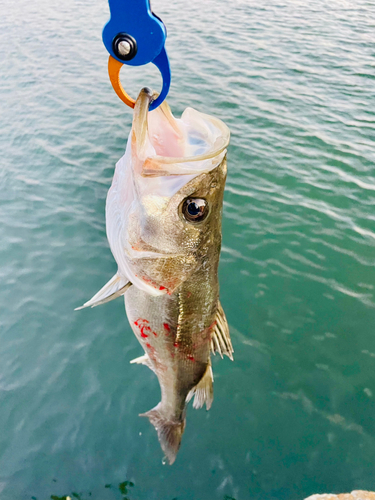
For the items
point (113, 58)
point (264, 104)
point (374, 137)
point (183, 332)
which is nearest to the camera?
point (113, 58)

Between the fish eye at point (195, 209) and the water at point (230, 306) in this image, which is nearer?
the fish eye at point (195, 209)

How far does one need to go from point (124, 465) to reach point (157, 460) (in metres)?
0.34

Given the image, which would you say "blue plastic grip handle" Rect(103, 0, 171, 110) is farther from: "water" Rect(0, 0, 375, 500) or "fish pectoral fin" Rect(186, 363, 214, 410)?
"water" Rect(0, 0, 375, 500)

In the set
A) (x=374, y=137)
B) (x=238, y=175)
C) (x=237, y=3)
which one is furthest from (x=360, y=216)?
(x=237, y=3)

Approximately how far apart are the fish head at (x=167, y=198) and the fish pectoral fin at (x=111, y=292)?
0.09 m

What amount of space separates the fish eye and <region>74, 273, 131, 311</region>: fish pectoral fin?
0.60m

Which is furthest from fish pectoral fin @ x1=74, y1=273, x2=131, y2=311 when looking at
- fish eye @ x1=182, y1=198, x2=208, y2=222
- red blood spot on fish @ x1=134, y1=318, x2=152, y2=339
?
fish eye @ x1=182, y1=198, x2=208, y2=222

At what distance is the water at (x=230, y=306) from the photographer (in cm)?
377

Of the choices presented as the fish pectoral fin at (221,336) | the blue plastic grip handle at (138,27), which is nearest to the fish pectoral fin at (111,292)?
the fish pectoral fin at (221,336)

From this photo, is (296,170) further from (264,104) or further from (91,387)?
(91,387)

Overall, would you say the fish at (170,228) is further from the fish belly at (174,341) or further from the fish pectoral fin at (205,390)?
the fish pectoral fin at (205,390)

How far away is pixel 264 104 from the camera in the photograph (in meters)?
9.44

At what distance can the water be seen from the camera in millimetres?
3771

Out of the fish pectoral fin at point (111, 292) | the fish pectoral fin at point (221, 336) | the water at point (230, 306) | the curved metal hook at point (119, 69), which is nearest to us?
the curved metal hook at point (119, 69)
